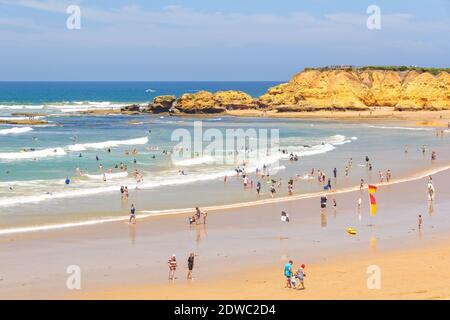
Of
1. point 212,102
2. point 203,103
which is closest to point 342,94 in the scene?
point 212,102

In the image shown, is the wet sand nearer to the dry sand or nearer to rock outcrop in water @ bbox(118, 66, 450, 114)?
the dry sand

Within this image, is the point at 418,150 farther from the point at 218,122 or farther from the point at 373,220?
the point at 218,122

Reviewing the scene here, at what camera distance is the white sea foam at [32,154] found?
42553mm

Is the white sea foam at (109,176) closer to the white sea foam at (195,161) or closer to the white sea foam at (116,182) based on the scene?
the white sea foam at (116,182)

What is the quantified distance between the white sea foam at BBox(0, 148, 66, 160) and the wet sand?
70.3 feet

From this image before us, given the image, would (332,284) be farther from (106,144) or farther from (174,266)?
(106,144)

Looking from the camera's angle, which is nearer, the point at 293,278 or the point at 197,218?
the point at 293,278

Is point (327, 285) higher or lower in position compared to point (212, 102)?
lower

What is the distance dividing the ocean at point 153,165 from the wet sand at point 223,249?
248 cm

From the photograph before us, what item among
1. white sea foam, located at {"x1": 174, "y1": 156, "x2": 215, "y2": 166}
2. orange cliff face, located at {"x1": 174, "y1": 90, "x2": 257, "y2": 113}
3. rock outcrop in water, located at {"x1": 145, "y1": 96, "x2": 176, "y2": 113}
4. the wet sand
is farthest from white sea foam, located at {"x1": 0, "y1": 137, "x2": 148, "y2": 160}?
rock outcrop in water, located at {"x1": 145, "y1": 96, "x2": 176, "y2": 113}

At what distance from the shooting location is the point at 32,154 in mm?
43750

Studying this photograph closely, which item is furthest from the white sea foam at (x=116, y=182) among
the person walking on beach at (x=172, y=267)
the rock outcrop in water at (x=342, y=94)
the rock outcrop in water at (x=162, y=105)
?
the rock outcrop in water at (x=162, y=105)

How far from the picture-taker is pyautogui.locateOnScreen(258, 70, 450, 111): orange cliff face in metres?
87.1

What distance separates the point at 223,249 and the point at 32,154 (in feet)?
91.3
